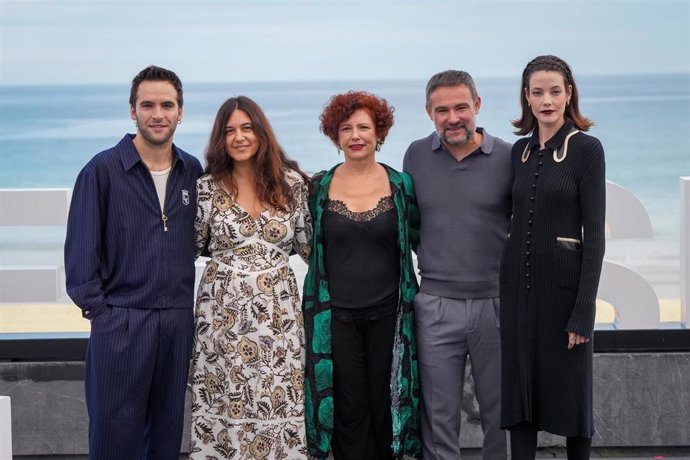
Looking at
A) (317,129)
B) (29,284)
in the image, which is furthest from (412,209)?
(317,129)

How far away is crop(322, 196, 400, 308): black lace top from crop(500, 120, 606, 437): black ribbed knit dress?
422mm

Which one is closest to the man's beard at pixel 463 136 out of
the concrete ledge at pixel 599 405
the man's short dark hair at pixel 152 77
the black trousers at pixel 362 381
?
the black trousers at pixel 362 381

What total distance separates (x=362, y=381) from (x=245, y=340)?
18.0 inches

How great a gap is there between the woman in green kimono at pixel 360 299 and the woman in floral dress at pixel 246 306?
0.28ft

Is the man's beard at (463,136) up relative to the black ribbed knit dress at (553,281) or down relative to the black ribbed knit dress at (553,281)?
up

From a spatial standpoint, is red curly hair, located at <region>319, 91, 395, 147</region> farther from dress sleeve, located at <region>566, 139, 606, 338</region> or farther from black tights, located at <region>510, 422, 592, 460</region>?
black tights, located at <region>510, 422, 592, 460</region>

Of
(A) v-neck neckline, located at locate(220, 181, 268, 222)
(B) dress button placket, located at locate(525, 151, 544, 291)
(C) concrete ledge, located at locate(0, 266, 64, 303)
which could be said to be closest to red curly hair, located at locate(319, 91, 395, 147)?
(A) v-neck neckline, located at locate(220, 181, 268, 222)

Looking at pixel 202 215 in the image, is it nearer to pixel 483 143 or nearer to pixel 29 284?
pixel 483 143

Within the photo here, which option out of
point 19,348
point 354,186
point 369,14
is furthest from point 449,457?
point 369,14

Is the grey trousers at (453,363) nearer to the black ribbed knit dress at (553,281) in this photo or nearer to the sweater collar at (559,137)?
the black ribbed knit dress at (553,281)

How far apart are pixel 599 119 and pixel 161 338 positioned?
36.7ft

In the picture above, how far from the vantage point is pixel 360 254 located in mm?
4129

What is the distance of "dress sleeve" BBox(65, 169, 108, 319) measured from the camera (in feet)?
12.8

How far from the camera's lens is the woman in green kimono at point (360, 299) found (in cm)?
413
